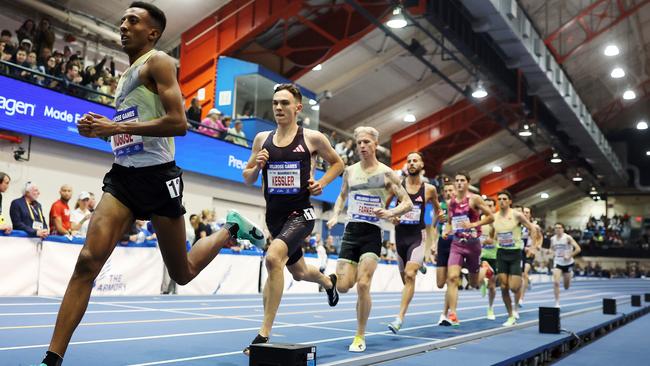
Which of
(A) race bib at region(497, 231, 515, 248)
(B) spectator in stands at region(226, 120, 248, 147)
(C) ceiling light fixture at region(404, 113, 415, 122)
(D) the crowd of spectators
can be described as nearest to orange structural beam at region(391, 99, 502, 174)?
(C) ceiling light fixture at region(404, 113, 415, 122)

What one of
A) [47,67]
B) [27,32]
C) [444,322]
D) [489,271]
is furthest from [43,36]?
[444,322]

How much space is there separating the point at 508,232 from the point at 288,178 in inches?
236

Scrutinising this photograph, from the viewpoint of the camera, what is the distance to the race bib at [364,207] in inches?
263

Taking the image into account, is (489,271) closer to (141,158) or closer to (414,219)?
(414,219)

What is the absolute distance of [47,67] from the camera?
522 inches

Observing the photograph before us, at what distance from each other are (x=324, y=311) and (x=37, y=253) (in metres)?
4.72

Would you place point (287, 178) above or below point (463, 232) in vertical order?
above

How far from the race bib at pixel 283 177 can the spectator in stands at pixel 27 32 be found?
10144 mm

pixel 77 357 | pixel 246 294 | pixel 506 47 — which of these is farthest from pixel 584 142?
pixel 77 357

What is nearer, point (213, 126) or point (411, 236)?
point (411, 236)

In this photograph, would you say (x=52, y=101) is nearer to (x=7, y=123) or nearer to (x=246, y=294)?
(x=7, y=123)

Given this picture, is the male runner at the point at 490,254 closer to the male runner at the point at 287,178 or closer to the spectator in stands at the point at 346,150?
the male runner at the point at 287,178

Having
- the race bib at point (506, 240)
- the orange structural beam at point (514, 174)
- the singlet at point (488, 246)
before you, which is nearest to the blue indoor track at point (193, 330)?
the singlet at point (488, 246)

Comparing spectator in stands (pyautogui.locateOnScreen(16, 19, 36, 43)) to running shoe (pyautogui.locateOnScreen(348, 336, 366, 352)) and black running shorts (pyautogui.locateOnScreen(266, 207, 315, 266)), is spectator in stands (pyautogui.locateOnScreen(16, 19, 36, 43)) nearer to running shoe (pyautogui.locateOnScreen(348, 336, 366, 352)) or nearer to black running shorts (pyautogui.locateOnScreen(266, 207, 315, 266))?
black running shorts (pyautogui.locateOnScreen(266, 207, 315, 266))
